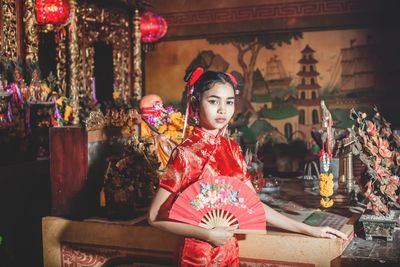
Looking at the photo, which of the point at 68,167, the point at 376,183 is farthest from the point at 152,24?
the point at 376,183

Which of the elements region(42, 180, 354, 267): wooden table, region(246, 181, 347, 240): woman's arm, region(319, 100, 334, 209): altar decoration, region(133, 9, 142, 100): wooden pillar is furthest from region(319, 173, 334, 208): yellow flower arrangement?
region(133, 9, 142, 100): wooden pillar

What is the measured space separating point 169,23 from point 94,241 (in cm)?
533

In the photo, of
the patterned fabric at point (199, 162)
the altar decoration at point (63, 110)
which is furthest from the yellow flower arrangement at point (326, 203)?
the altar decoration at point (63, 110)

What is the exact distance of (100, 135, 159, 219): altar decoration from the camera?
2881mm

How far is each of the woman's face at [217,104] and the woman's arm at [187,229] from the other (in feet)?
1.08

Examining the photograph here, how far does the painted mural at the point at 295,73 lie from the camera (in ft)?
22.2

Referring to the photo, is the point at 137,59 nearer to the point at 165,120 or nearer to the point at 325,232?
the point at 165,120

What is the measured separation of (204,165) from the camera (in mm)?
2113

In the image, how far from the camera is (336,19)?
676cm

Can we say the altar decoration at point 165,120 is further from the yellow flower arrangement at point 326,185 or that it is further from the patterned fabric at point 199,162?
the patterned fabric at point 199,162

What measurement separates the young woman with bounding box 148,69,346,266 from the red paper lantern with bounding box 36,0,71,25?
3.56 meters

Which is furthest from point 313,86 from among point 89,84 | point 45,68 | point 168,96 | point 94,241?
point 94,241

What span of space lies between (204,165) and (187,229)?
0.89ft

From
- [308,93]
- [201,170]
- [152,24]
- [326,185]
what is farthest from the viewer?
[152,24]
